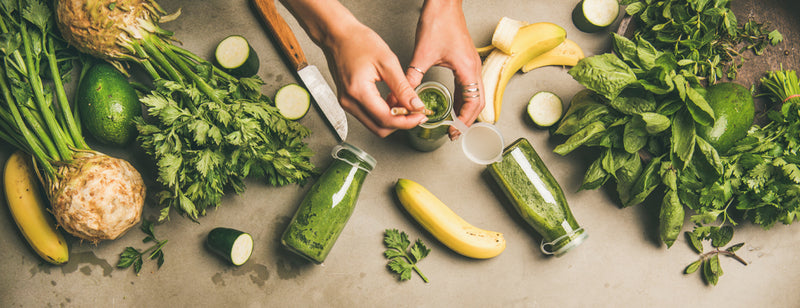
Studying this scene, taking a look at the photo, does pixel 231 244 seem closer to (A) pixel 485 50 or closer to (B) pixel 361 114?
(B) pixel 361 114

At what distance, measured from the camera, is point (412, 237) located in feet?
6.75

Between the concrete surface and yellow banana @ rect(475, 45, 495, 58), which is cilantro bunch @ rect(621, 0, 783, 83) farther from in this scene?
yellow banana @ rect(475, 45, 495, 58)

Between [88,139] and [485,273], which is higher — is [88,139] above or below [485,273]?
above

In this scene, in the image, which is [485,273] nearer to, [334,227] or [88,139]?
[334,227]

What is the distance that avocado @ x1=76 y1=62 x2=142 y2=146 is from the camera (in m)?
1.72

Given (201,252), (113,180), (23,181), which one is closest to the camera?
(113,180)

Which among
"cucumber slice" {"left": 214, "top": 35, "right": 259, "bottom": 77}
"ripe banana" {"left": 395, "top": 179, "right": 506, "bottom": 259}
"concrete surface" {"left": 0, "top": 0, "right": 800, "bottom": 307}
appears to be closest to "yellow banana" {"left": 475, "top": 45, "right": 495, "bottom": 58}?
"concrete surface" {"left": 0, "top": 0, "right": 800, "bottom": 307}

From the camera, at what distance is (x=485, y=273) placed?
80.6 inches

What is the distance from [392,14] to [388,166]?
832mm

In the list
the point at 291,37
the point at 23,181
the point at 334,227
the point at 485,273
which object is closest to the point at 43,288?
the point at 23,181

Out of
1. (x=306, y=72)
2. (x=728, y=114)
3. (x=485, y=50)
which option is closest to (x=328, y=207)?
(x=306, y=72)

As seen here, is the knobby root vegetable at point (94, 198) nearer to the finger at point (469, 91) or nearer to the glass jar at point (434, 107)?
the glass jar at point (434, 107)

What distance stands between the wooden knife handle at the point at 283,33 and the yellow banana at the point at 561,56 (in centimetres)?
118

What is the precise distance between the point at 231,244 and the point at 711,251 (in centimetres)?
246
